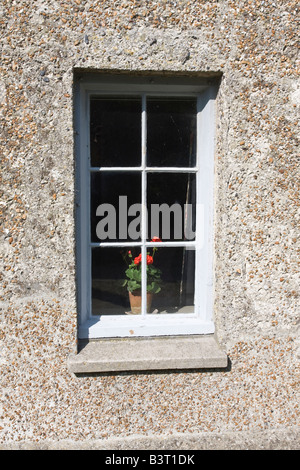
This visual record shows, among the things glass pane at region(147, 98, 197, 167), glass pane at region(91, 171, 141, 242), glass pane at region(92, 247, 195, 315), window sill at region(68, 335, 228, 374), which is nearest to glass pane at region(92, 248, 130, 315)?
glass pane at region(92, 247, 195, 315)

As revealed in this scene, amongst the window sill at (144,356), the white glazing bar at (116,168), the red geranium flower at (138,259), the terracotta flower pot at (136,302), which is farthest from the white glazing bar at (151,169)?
the window sill at (144,356)

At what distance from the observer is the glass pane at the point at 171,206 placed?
8.16ft

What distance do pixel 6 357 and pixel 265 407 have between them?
1.68 m

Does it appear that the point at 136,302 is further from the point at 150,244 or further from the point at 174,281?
the point at 150,244

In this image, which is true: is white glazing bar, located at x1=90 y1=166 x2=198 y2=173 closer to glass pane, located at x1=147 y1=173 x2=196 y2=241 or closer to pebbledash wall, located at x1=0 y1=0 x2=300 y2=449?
glass pane, located at x1=147 y1=173 x2=196 y2=241

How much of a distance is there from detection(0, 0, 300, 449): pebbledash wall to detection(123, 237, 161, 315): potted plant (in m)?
0.42

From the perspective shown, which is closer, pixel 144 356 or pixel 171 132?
→ pixel 144 356

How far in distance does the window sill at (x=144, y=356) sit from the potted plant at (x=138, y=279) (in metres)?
0.27

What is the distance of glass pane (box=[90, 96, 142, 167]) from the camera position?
94.3 inches

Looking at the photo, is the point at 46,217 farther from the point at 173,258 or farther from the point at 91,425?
the point at 91,425

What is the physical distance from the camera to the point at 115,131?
2.42 m

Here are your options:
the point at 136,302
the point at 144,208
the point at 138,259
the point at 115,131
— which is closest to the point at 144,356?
the point at 136,302

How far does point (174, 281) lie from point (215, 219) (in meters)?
0.53

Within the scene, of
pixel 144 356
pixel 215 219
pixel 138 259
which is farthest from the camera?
pixel 138 259
